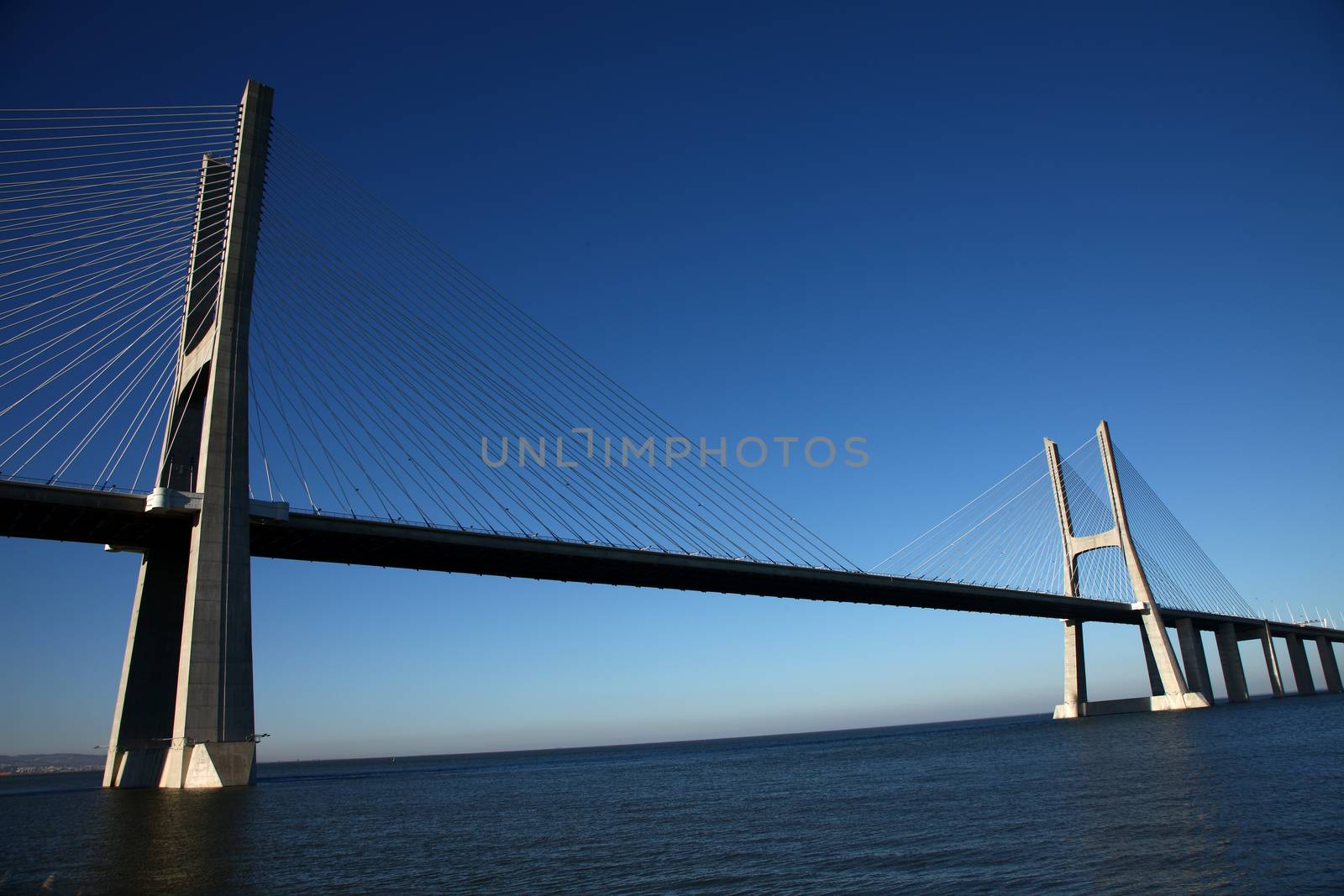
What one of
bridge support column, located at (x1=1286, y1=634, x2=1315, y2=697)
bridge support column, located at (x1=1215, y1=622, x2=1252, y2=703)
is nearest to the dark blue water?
bridge support column, located at (x1=1215, y1=622, x2=1252, y2=703)

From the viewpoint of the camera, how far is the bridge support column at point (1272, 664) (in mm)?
79731

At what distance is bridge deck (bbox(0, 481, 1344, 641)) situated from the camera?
97.0 ft

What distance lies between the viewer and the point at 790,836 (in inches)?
741

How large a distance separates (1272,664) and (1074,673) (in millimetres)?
27806

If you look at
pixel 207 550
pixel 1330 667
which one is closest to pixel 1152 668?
pixel 1330 667

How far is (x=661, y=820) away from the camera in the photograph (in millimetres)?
23906

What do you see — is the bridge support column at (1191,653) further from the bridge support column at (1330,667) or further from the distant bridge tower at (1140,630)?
the bridge support column at (1330,667)

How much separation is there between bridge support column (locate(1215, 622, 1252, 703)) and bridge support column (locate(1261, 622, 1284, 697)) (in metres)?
3.60

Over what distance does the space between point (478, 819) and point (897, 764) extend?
2334cm

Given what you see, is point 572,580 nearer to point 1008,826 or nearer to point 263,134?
point 263,134

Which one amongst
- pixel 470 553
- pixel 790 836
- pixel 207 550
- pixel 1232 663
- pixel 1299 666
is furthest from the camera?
pixel 1299 666

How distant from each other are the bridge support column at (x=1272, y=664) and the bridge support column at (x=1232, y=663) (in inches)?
142

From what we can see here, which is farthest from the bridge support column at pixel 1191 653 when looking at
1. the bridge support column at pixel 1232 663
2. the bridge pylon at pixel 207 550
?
the bridge pylon at pixel 207 550

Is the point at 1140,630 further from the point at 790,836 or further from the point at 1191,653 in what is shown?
the point at 790,836
